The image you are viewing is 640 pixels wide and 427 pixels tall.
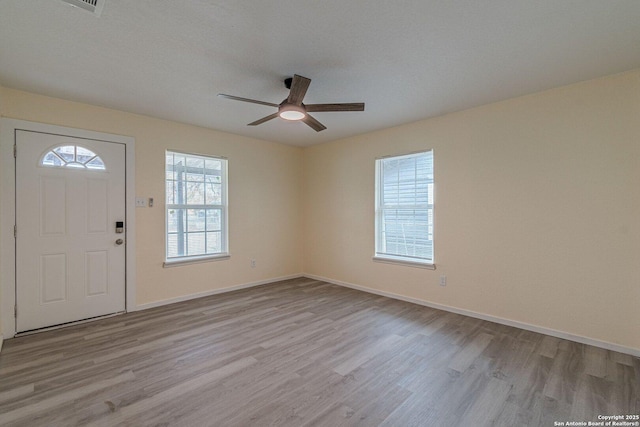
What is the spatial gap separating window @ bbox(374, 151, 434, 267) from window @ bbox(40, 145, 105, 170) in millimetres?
3788

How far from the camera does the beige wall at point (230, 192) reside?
132 inches

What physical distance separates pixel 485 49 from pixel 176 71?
2.62 meters

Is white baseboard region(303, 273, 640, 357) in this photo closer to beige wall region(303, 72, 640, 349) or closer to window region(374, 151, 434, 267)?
beige wall region(303, 72, 640, 349)

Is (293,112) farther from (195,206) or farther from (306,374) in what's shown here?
(195,206)

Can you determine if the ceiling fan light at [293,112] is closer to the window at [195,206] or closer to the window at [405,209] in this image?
the window at [405,209]

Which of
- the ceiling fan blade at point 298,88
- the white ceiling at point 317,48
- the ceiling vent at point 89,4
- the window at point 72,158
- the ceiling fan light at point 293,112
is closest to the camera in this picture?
the ceiling vent at point 89,4

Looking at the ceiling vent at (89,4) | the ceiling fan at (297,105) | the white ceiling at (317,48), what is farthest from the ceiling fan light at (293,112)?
the ceiling vent at (89,4)

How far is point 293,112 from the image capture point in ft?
8.68

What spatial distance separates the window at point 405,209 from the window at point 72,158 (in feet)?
12.4

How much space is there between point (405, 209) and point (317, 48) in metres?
2.69

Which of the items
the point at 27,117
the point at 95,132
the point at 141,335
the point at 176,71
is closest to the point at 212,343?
the point at 141,335

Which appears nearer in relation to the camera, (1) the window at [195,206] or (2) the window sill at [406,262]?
(2) the window sill at [406,262]

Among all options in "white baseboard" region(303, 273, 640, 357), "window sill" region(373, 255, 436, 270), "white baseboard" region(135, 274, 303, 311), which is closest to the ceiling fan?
"window sill" region(373, 255, 436, 270)

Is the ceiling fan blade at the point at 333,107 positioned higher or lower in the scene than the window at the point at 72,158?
higher
